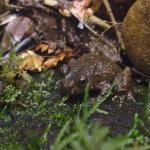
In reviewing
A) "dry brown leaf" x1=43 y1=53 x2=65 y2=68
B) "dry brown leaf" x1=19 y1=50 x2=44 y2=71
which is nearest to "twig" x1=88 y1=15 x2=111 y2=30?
"dry brown leaf" x1=43 y1=53 x2=65 y2=68

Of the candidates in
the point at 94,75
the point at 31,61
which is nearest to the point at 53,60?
the point at 31,61

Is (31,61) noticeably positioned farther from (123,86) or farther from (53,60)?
(123,86)

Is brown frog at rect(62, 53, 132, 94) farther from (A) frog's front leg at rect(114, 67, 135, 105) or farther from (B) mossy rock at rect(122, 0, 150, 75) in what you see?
(B) mossy rock at rect(122, 0, 150, 75)

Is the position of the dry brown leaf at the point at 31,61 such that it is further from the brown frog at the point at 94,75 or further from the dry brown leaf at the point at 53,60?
the brown frog at the point at 94,75

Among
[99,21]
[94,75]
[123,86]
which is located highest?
[99,21]

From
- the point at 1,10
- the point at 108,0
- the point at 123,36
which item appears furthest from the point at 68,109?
the point at 1,10

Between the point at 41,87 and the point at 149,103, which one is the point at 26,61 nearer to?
the point at 41,87
